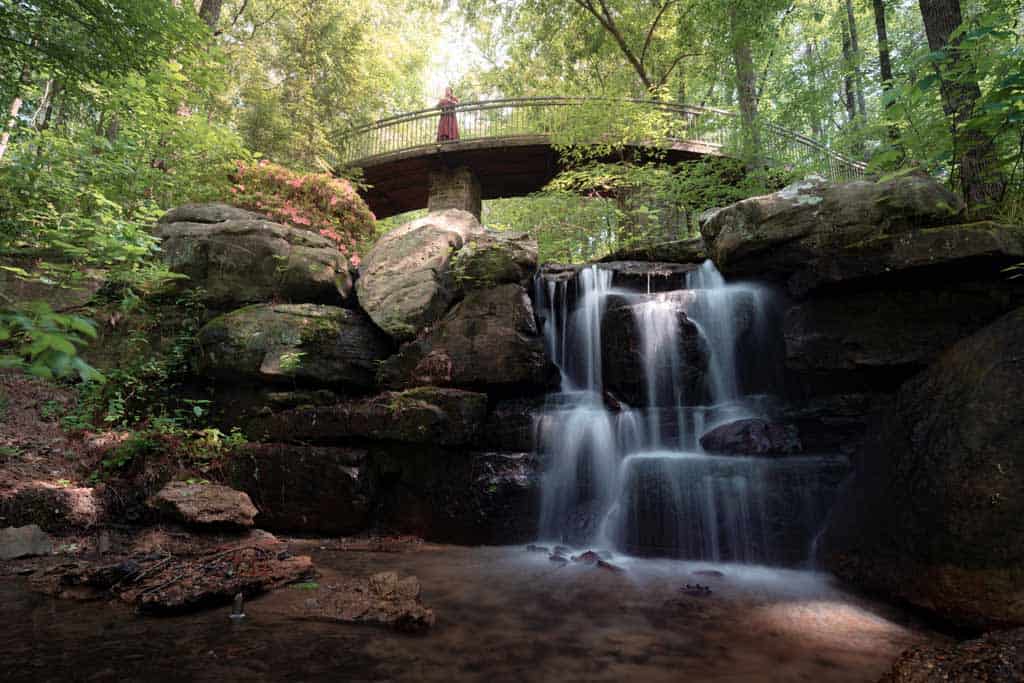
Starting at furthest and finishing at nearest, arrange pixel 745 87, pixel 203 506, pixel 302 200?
pixel 745 87
pixel 302 200
pixel 203 506

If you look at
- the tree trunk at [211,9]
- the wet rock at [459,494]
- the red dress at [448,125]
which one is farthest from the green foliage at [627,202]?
Result: the tree trunk at [211,9]

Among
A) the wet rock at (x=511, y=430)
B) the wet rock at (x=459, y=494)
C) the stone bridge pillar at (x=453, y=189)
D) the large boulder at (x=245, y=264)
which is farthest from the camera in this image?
the stone bridge pillar at (x=453, y=189)

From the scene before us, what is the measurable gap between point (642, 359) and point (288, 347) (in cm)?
485

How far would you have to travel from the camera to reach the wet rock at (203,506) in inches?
194

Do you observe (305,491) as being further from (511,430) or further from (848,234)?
(848,234)

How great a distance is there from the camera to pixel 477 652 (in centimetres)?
294

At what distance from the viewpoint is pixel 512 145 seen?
13797 millimetres

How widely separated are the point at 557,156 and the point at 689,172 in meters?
3.70

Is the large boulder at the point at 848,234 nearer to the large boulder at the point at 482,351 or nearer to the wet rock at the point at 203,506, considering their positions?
the large boulder at the point at 482,351

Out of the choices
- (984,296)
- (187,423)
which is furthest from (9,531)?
(984,296)

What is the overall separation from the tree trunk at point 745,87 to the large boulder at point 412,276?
6.17 meters

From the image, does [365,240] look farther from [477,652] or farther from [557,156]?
[477,652]

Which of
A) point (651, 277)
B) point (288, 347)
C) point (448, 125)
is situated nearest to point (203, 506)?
point (288, 347)

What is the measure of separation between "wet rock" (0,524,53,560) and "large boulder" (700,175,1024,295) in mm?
8045
